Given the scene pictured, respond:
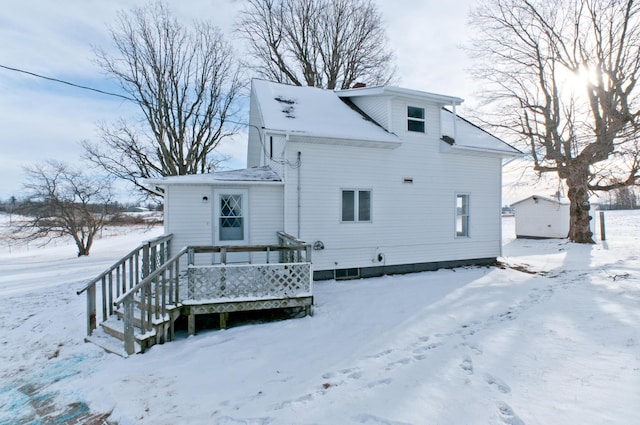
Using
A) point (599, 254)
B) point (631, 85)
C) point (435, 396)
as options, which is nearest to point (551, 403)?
point (435, 396)

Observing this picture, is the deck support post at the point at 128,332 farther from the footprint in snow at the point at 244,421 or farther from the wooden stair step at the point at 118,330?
the footprint in snow at the point at 244,421

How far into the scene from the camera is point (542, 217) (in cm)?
1977

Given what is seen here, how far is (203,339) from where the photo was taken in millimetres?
5352

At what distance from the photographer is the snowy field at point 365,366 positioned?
308 centimetres

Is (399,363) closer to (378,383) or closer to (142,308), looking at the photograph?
(378,383)

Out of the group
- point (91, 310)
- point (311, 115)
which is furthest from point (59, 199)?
point (311, 115)

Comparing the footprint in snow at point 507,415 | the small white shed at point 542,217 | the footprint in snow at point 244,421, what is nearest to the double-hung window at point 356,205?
the footprint in snow at point 507,415

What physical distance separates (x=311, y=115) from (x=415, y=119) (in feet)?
11.1

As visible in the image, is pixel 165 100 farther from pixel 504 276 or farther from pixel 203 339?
pixel 504 276

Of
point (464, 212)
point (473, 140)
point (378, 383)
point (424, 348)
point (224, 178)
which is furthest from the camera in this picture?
point (473, 140)

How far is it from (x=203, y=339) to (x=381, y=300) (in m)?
3.88

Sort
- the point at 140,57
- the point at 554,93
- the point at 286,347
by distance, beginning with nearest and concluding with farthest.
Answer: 1. the point at 286,347
2. the point at 140,57
3. the point at 554,93

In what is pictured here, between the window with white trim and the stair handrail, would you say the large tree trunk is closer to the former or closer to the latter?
the window with white trim

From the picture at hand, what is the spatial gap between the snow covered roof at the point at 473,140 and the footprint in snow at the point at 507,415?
336 inches
